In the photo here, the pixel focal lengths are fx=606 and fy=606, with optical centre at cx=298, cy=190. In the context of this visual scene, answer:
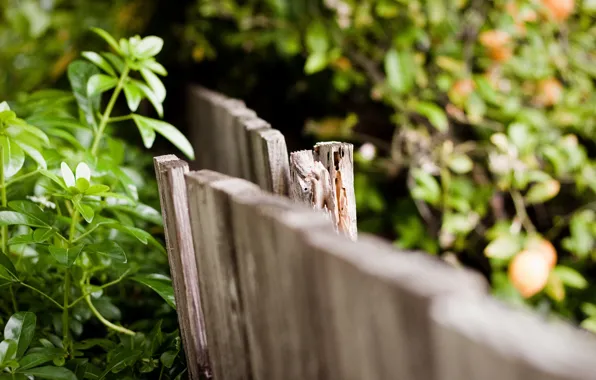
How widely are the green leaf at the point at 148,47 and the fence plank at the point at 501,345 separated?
36.3 inches

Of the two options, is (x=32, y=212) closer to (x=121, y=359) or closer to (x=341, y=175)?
Answer: (x=121, y=359)

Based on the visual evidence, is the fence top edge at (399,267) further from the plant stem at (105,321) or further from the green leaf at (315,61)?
the green leaf at (315,61)

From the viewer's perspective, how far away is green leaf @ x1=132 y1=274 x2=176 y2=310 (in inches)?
40.6

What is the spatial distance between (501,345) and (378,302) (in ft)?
0.40

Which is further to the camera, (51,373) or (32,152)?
(32,152)

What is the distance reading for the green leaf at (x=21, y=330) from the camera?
2.94 ft

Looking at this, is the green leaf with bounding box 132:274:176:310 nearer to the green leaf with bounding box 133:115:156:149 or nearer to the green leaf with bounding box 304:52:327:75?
the green leaf with bounding box 133:115:156:149

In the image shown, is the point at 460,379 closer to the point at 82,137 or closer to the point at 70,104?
the point at 82,137

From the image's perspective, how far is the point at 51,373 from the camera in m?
0.85

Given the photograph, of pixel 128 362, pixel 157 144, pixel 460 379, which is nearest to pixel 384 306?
pixel 460 379

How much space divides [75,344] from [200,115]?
5.10 feet

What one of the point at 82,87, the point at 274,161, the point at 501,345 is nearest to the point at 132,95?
the point at 82,87

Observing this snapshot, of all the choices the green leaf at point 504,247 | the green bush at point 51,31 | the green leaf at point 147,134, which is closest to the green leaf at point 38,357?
the green leaf at point 147,134

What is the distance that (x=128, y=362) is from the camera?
955 millimetres
